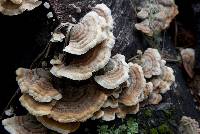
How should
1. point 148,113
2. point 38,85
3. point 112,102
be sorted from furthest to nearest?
point 148,113 → point 112,102 → point 38,85

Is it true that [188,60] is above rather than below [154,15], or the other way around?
below

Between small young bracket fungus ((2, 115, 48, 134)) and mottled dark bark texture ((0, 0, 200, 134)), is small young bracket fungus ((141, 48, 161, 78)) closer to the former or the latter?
mottled dark bark texture ((0, 0, 200, 134))

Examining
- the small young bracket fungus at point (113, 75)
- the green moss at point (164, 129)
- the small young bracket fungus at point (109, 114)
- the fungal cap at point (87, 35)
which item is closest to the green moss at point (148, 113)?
the green moss at point (164, 129)

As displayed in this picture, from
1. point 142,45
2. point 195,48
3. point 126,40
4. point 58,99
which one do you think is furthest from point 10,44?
point 195,48

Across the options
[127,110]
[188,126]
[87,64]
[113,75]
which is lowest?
[188,126]

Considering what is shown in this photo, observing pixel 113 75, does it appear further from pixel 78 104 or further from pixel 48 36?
pixel 48 36

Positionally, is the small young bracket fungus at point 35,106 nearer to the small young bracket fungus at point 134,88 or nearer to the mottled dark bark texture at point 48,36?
the mottled dark bark texture at point 48,36

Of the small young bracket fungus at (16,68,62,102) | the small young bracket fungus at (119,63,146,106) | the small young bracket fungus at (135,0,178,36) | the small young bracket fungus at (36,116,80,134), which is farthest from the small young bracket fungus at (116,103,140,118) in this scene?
the small young bracket fungus at (135,0,178,36)

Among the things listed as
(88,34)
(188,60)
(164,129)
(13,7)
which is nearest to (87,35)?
(88,34)
